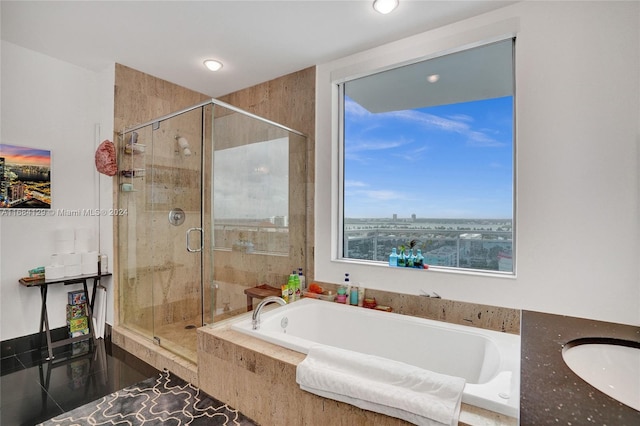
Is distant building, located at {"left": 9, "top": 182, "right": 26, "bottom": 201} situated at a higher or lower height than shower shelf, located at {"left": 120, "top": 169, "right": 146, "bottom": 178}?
→ lower

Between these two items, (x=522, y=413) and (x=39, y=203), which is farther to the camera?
→ (x=39, y=203)

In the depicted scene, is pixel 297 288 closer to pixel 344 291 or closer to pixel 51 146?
pixel 344 291

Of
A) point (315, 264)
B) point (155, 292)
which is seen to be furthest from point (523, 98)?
point (155, 292)

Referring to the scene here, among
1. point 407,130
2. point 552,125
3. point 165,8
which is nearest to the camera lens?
point 552,125

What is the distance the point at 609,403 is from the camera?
0.89 metres

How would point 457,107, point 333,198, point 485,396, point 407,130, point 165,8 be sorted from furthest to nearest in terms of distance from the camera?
point 333,198
point 407,130
point 457,107
point 165,8
point 485,396

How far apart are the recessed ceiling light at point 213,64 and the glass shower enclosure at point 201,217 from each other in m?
0.65

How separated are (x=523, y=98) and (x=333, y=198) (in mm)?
1576

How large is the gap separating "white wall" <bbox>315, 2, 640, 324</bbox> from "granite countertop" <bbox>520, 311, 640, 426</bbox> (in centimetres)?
35

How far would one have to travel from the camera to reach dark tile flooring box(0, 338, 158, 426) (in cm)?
188

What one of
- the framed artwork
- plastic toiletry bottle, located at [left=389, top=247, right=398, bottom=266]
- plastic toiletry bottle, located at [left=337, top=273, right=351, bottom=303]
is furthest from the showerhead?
plastic toiletry bottle, located at [left=389, top=247, right=398, bottom=266]

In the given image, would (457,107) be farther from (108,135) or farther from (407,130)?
(108,135)

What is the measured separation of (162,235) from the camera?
2832 millimetres

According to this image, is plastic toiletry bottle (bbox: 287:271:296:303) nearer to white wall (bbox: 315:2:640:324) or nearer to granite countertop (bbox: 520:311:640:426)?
white wall (bbox: 315:2:640:324)
